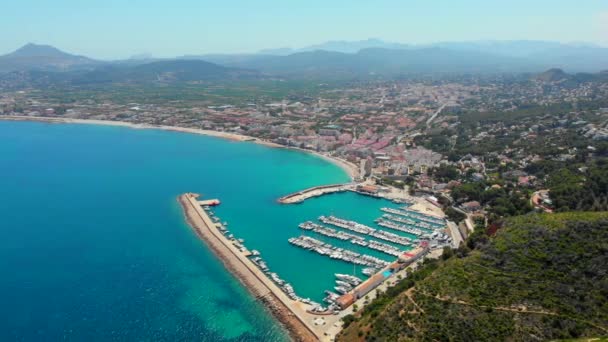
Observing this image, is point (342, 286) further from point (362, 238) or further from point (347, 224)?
point (347, 224)

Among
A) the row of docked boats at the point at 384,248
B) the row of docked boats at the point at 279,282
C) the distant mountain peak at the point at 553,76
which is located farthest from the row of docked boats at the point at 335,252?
the distant mountain peak at the point at 553,76

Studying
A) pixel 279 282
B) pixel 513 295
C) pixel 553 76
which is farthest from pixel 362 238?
pixel 553 76

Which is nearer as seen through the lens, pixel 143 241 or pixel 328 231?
pixel 143 241

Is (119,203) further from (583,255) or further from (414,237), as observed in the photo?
(583,255)

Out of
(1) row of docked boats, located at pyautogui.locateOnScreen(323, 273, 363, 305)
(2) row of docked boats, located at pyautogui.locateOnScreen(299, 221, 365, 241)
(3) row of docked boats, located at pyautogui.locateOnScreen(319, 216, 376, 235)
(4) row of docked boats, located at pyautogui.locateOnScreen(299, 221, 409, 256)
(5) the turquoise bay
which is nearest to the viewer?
(5) the turquoise bay

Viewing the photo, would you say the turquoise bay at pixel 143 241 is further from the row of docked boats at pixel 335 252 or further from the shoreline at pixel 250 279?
the row of docked boats at pixel 335 252

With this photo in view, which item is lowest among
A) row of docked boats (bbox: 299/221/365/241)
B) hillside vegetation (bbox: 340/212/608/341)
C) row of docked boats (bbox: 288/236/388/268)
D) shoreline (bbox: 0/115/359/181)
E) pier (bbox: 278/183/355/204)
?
shoreline (bbox: 0/115/359/181)

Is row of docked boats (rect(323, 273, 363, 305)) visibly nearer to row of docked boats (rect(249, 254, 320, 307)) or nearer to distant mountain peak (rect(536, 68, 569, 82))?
row of docked boats (rect(249, 254, 320, 307))

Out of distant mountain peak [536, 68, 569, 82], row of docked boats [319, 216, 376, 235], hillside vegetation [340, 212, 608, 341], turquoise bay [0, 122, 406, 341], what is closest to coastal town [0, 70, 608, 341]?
row of docked boats [319, 216, 376, 235]
